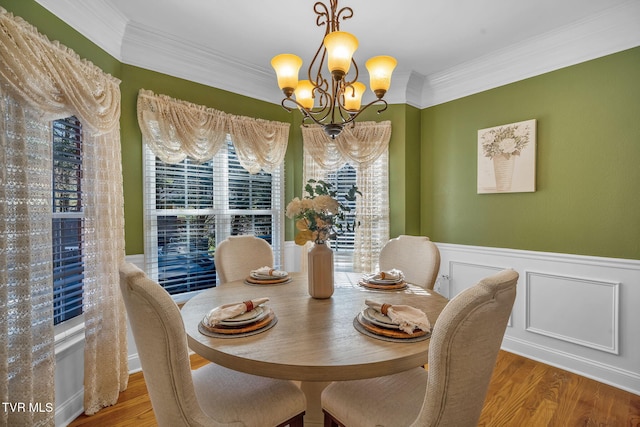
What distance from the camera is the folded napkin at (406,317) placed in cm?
115

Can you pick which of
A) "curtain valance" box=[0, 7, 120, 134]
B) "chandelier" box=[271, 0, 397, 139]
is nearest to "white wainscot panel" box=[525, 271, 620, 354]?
"chandelier" box=[271, 0, 397, 139]

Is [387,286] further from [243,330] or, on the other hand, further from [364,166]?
[364,166]

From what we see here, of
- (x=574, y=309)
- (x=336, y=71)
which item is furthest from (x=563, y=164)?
(x=336, y=71)

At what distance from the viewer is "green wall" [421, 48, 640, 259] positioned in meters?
2.25

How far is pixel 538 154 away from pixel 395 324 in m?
2.37

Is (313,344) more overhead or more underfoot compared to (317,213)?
more underfoot

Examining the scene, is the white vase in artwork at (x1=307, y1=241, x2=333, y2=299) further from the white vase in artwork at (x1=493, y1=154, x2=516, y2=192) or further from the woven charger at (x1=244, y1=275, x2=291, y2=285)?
the white vase in artwork at (x1=493, y1=154, x2=516, y2=192)

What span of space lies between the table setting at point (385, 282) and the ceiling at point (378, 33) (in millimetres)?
1830

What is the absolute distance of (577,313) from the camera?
8.01 feet

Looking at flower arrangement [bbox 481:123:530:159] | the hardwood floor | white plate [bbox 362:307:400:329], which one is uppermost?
flower arrangement [bbox 481:123:530:159]

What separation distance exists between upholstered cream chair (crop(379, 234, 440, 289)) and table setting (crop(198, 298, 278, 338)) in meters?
1.21

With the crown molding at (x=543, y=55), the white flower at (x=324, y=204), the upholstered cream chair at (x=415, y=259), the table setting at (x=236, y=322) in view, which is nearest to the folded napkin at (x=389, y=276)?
the upholstered cream chair at (x=415, y=259)

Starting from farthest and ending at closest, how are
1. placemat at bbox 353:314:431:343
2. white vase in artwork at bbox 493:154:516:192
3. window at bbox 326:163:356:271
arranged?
window at bbox 326:163:356:271
white vase in artwork at bbox 493:154:516:192
placemat at bbox 353:314:431:343

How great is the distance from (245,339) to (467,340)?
0.75m
